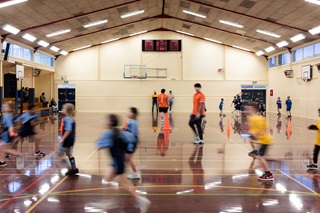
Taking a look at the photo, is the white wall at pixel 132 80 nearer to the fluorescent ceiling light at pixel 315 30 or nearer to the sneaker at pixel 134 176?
the fluorescent ceiling light at pixel 315 30

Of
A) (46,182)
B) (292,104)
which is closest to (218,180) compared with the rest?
(46,182)

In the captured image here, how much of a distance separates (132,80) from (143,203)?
1090 inches

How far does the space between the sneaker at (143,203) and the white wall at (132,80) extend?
89.0ft

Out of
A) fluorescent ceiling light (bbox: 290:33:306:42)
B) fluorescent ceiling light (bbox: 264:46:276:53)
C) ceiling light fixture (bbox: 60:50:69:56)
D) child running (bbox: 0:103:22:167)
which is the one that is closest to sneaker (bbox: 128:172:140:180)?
child running (bbox: 0:103:22:167)

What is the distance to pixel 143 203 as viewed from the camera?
16.5 feet

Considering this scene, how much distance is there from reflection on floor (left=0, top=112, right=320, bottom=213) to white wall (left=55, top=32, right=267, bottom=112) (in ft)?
73.4

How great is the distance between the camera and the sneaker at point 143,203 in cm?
475

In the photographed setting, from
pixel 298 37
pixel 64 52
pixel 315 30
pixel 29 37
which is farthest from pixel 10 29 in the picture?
pixel 298 37

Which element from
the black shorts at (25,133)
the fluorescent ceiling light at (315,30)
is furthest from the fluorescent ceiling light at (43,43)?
the fluorescent ceiling light at (315,30)

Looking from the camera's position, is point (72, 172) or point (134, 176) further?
point (72, 172)

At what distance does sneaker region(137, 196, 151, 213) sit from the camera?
4751 millimetres

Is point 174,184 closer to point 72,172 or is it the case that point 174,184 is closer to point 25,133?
point 72,172

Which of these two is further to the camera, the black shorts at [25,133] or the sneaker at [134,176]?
the black shorts at [25,133]

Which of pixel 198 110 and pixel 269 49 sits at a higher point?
pixel 269 49
